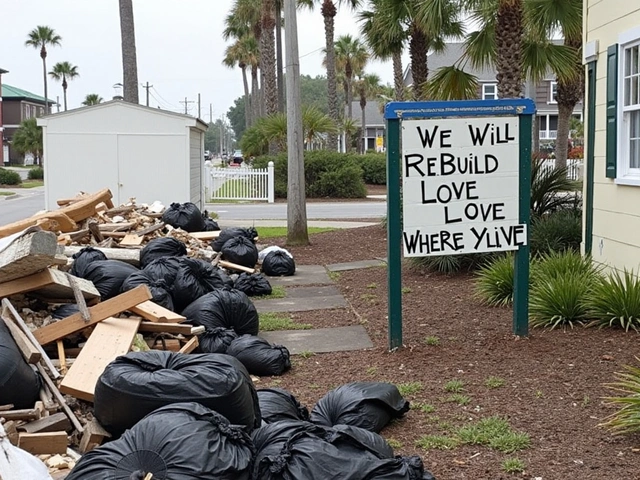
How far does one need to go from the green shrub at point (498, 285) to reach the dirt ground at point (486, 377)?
0.19 m

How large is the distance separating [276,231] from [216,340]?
12.8 meters

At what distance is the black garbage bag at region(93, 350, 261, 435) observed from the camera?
444cm

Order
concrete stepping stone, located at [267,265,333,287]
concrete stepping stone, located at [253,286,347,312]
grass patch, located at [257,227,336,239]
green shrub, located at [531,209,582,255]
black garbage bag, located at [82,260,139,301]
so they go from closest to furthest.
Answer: black garbage bag, located at [82,260,139,301], concrete stepping stone, located at [253,286,347,312], green shrub, located at [531,209,582,255], concrete stepping stone, located at [267,265,333,287], grass patch, located at [257,227,336,239]

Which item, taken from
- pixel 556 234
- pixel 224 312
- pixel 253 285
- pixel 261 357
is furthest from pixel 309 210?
pixel 261 357

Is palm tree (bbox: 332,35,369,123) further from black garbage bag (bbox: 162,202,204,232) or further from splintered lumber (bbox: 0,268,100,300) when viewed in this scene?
splintered lumber (bbox: 0,268,100,300)

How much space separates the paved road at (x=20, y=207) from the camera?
999 inches

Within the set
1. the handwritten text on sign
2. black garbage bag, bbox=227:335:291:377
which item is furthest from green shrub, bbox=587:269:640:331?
black garbage bag, bbox=227:335:291:377

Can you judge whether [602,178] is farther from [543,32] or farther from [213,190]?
[213,190]

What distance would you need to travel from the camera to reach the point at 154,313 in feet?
23.9

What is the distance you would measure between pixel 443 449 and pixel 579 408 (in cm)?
119

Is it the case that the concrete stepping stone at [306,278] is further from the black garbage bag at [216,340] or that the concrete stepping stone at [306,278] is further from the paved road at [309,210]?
the paved road at [309,210]

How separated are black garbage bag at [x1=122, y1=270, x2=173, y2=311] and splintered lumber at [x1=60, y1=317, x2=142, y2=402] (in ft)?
3.62

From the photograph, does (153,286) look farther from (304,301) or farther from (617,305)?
(617,305)

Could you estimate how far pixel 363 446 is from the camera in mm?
3916
